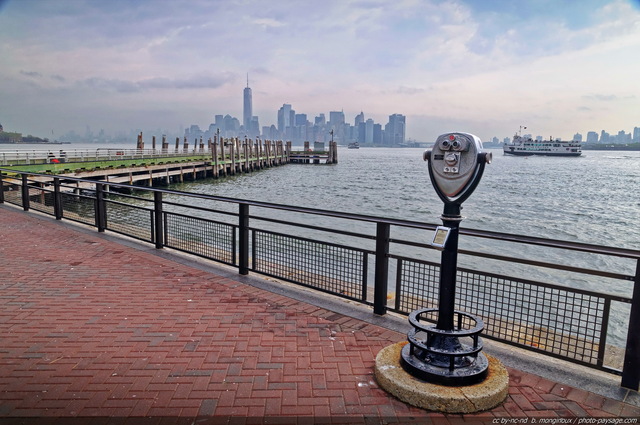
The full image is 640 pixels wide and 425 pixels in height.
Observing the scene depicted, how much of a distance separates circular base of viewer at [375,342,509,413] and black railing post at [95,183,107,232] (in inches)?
294

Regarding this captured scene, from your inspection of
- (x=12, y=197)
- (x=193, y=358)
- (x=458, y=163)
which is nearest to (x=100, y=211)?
(x=193, y=358)

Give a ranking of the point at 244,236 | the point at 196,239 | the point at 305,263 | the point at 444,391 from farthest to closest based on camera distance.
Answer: the point at 196,239 < the point at 244,236 < the point at 305,263 < the point at 444,391

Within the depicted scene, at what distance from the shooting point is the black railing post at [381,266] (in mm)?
4746

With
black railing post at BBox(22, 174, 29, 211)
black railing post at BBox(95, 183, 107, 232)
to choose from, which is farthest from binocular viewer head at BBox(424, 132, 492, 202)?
black railing post at BBox(22, 174, 29, 211)

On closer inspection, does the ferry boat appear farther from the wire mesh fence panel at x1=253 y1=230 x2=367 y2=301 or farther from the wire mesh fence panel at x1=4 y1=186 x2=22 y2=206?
the wire mesh fence panel at x1=253 y1=230 x2=367 y2=301

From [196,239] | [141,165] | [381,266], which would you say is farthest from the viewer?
[141,165]

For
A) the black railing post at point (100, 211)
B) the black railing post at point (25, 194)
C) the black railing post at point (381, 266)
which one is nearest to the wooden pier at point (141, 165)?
the black railing post at point (25, 194)

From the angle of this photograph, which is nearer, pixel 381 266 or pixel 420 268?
pixel 381 266

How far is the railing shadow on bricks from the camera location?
3812 millimetres

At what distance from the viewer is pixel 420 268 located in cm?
520

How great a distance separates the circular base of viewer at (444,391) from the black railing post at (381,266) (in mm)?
1344

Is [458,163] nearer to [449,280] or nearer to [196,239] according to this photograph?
[449,280]

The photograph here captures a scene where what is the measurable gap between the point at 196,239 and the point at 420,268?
437cm

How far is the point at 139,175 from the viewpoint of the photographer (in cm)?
3703
